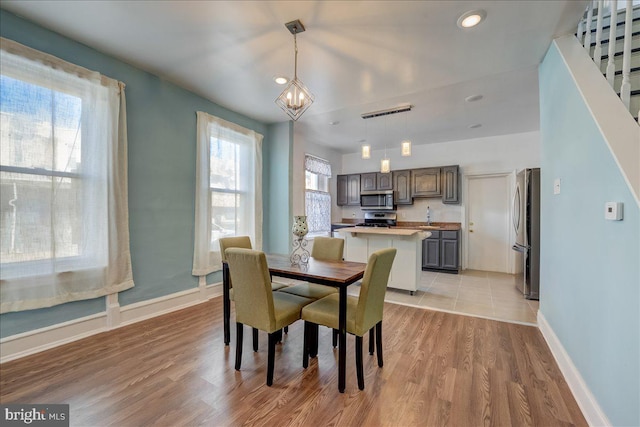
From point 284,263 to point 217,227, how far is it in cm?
185

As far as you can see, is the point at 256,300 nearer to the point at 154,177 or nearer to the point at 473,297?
the point at 154,177

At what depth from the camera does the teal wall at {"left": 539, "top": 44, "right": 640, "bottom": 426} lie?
1.19 metres

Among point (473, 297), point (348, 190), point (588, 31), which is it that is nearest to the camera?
point (588, 31)

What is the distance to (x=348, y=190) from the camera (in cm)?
668

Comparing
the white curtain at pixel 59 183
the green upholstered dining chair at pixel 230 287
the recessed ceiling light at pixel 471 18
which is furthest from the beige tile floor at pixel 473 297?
the white curtain at pixel 59 183

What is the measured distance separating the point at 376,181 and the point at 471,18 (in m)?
4.37

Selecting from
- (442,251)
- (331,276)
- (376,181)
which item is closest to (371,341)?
(331,276)

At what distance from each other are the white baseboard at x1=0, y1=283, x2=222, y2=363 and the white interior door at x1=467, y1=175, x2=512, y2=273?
532 cm

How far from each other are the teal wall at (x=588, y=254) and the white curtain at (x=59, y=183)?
12.3 ft

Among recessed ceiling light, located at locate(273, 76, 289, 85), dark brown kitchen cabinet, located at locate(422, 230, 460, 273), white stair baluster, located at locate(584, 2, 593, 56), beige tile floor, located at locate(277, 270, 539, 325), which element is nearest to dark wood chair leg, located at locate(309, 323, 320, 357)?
beige tile floor, located at locate(277, 270, 539, 325)

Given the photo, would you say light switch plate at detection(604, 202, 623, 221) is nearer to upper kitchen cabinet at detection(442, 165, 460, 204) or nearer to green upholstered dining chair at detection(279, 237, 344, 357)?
green upholstered dining chair at detection(279, 237, 344, 357)

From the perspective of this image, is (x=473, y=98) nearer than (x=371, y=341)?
No

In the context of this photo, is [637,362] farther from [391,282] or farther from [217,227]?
[217,227]

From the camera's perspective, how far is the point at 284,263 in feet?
7.60
